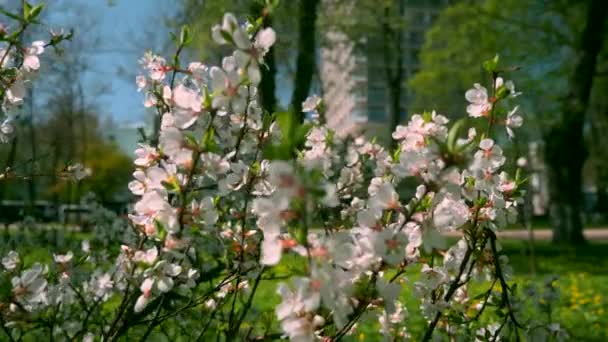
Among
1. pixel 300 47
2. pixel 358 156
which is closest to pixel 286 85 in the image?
pixel 300 47

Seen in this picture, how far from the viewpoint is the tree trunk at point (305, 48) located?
10.3 metres

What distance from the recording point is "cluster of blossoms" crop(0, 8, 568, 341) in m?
1.17

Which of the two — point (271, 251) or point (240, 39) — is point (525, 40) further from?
point (271, 251)

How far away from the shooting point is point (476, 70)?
19.8 meters

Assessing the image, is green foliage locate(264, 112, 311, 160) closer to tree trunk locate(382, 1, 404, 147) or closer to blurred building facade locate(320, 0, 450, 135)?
tree trunk locate(382, 1, 404, 147)

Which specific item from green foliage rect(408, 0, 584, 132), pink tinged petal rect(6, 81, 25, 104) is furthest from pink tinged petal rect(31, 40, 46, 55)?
→ green foliage rect(408, 0, 584, 132)

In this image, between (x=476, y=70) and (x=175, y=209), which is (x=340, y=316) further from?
(x=476, y=70)

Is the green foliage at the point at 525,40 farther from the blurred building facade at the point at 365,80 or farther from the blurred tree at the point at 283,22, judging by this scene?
the blurred building facade at the point at 365,80

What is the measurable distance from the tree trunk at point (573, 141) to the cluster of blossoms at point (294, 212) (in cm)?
1447

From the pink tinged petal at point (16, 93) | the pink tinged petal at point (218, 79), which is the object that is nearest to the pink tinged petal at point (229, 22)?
the pink tinged petal at point (218, 79)

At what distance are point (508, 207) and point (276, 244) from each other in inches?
37.7

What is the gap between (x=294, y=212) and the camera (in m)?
1.11

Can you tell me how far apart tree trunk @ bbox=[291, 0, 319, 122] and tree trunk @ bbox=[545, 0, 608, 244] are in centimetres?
720

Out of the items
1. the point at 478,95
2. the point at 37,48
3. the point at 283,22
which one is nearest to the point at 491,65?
the point at 478,95
